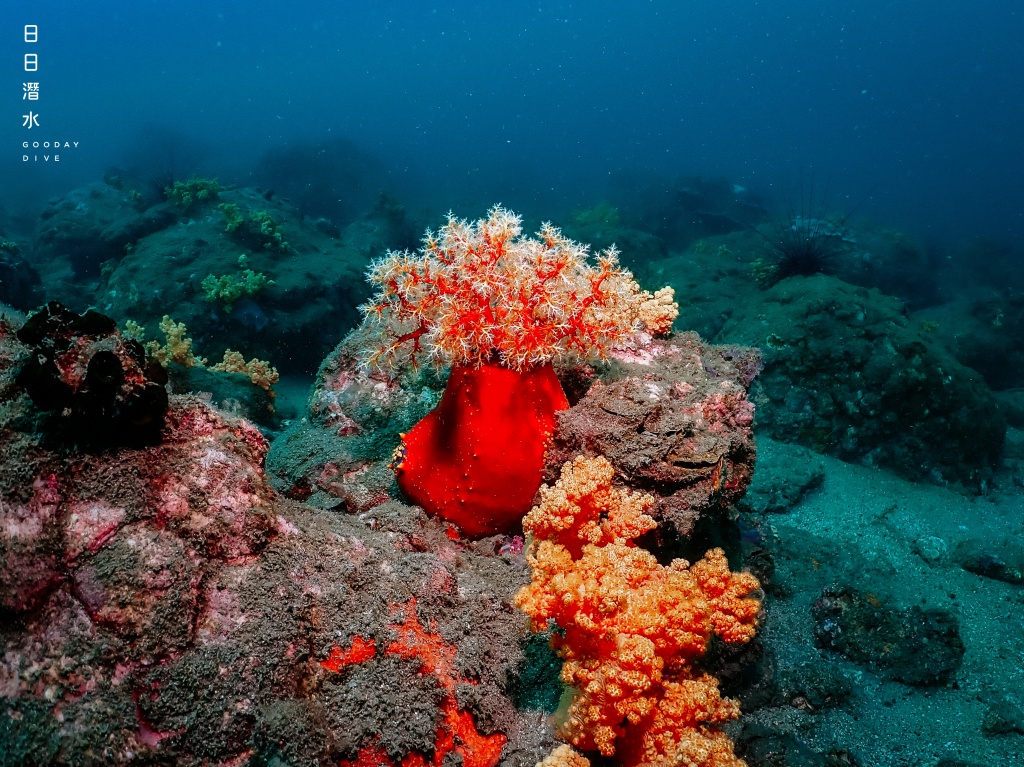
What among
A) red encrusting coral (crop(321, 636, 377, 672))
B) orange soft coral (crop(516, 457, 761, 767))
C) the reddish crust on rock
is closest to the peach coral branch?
the reddish crust on rock

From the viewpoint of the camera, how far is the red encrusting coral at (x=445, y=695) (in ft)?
6.86

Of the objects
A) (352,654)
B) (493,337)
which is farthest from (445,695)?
(493,337)

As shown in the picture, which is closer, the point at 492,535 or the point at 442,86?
the point at 492,535


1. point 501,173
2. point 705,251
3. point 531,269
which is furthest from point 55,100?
point 531,269

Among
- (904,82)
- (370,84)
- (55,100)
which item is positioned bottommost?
(55,100)

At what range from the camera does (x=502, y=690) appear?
250 cm

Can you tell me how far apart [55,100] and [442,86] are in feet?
211

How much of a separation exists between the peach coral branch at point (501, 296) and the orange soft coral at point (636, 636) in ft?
3.40

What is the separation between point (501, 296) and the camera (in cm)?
317

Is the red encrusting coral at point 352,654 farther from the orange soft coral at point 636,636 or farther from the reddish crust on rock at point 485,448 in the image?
the reddish crust on rock at point 485,448

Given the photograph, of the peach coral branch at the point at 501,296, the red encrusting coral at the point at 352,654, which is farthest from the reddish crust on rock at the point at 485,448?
the red encrusting coral at the point at 352,654

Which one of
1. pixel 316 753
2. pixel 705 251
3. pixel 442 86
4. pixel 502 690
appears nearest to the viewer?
pixel 316 753

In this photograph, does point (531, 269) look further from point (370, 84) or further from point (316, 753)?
point (370, 84)

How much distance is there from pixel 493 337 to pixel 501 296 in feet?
0.87
